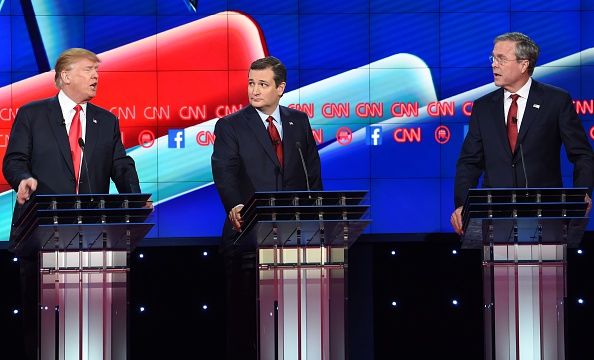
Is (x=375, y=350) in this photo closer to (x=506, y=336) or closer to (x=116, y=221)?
(x=506, y=336)

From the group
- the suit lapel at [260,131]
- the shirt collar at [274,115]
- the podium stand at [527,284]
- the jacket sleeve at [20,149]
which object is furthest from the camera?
the shirt collar at [274,115]

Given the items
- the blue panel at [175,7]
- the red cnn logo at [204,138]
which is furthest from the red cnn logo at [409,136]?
the blue panel at [175,7]

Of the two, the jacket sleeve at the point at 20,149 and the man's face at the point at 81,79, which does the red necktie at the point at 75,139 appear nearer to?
the man's face at the point at 81,79

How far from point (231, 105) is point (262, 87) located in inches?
120

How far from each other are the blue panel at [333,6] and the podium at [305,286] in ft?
13.8

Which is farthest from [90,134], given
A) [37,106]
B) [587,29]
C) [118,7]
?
[587,29]

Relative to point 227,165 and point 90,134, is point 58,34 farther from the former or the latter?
point 227,165

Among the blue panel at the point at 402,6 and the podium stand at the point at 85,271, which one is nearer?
the podium stand at the point at 85,271

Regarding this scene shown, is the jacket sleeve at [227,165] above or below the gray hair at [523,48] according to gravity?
below

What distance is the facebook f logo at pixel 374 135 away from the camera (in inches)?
447

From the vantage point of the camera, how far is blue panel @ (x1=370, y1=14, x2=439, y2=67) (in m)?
11.4

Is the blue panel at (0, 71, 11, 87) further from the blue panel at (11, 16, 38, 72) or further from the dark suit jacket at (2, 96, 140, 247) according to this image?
the dark suit jacket at (2, 96, 140, 247)

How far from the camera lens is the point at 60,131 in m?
8.12

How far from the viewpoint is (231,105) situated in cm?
1139
